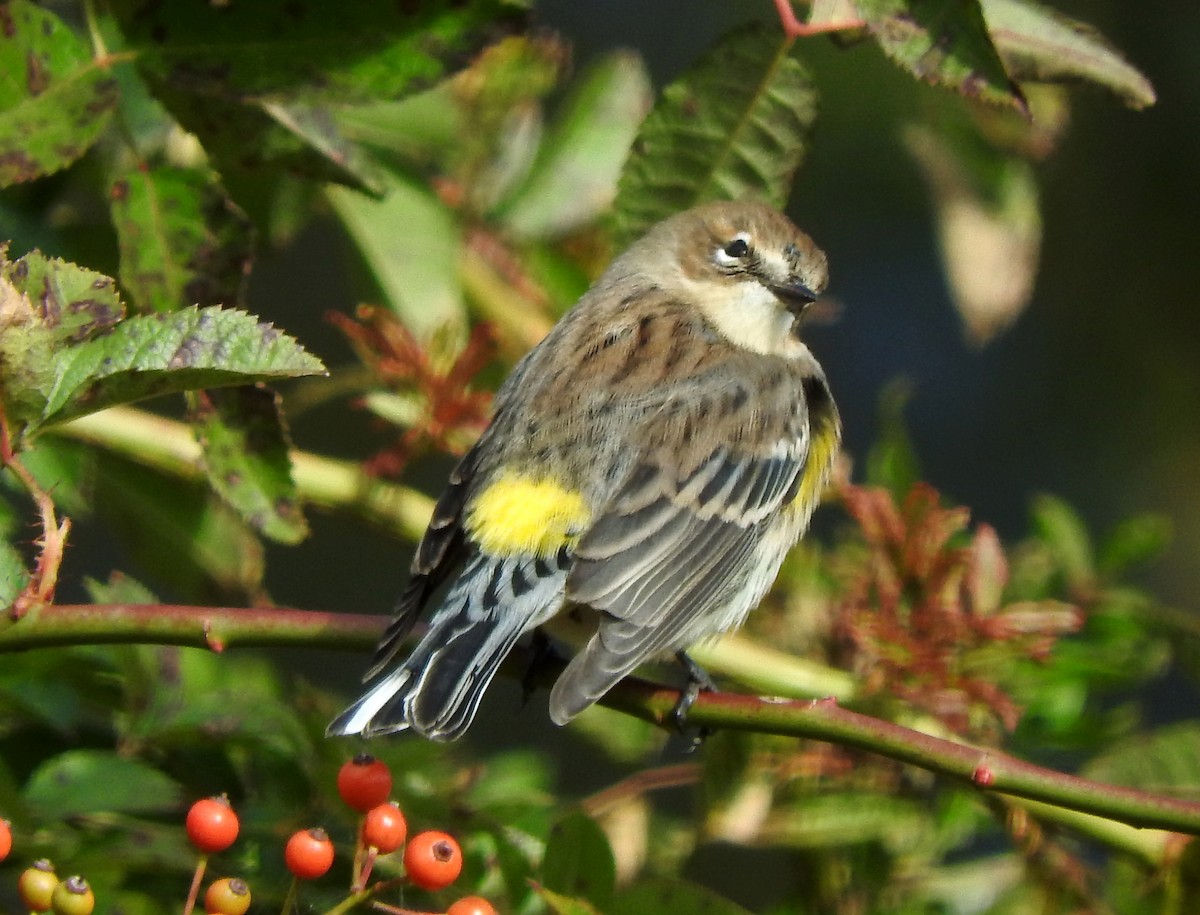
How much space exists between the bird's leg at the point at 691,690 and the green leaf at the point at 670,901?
0.18 meters

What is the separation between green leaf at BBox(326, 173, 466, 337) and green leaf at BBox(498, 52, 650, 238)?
279mm

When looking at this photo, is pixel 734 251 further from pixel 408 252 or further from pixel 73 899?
pixel 73 899

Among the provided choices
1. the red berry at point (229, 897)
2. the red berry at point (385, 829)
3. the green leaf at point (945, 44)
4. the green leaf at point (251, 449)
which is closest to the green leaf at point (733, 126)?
the green leaf at point (945, 44)

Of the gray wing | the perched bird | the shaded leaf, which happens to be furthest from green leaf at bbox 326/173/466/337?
the shaded leaf

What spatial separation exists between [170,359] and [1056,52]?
3.81ft

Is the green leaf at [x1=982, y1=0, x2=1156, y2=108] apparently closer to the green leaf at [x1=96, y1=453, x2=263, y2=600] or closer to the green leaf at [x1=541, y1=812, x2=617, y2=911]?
the green leaf at [x1=541, y1=812, x2=617, y2=911]

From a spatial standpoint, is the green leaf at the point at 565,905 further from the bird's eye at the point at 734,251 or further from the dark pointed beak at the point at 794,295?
the bird's eye at the point at 734,251

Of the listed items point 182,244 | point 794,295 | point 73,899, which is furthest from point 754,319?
point 73,899

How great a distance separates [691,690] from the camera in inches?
75.9

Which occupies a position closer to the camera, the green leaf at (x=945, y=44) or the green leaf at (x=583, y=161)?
the green leaf at (x=945, y=44)

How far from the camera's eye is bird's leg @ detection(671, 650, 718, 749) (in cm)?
170

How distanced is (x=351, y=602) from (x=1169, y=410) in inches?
104

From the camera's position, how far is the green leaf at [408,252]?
93.5 inches

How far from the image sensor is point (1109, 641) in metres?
2.49
